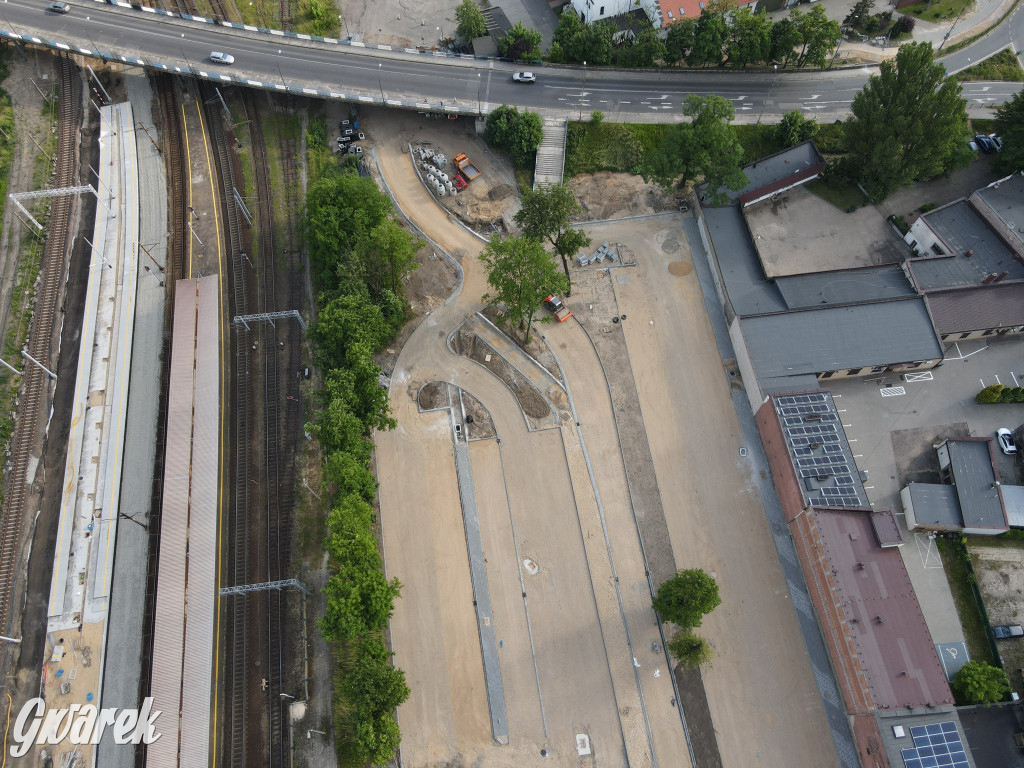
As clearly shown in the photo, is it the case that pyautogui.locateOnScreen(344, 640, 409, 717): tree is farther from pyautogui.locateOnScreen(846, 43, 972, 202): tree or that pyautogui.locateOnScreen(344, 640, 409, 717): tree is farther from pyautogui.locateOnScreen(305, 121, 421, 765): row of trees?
pyautogui.locateOnScreen(846, 43, 972, 202): tree

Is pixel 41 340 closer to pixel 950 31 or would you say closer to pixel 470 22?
pixel 470 22

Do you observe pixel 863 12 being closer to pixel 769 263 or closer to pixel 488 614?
pixel 769 263

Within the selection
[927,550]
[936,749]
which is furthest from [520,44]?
[936,749]

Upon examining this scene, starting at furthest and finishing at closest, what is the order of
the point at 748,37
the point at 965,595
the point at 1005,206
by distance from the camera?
the point at 748,37 < the point at 1005,206 < the point at 965,595

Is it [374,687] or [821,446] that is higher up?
[821,446]

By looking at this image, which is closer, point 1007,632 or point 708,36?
point 1007,632
